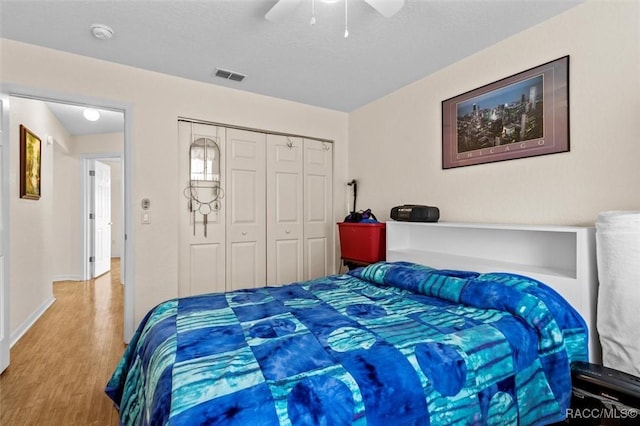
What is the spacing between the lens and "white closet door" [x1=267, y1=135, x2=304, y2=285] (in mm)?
3463

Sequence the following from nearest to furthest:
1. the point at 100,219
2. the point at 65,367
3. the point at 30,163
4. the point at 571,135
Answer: the point at 571,135, the point at 65,367, the point at 30,163, the point at 100,219

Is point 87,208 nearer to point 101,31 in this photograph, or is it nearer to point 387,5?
point 101,31

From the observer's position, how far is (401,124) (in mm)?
3109

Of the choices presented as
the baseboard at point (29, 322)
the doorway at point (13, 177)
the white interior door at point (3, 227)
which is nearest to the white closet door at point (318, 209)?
the doorway at point (13, 177)

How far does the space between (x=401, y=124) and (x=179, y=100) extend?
7.02 feet

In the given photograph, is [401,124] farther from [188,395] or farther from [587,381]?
[188,395]

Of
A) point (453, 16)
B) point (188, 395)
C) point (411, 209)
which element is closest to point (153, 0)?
point (453, 16)

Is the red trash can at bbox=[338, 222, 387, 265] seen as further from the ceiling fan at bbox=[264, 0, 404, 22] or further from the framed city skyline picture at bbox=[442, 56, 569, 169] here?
the ceiling fan at bbox=[264, 0, 404, 22]

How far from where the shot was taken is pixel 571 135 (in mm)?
1916

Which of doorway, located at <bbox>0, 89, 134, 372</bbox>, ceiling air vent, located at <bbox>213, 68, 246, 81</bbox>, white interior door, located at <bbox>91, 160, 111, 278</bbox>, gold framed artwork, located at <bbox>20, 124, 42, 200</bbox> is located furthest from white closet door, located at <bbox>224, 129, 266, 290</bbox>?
white interior door, located at <bbox>91, 160, 111, 278</bbox>

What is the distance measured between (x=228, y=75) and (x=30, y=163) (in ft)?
7.77

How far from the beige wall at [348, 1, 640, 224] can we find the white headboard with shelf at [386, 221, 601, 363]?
130mm

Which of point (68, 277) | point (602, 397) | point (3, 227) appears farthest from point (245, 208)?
point (68, 277)

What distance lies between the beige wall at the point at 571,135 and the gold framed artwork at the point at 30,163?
12.3 ft
